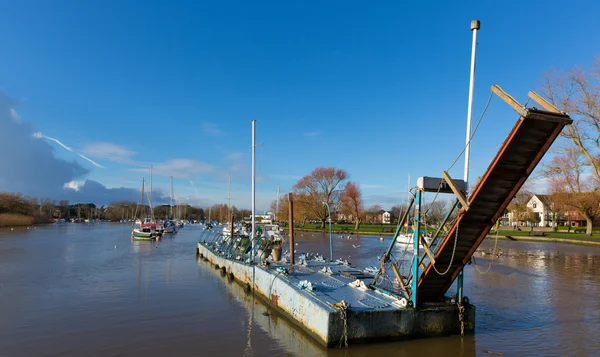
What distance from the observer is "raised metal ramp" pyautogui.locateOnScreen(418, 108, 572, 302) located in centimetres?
755

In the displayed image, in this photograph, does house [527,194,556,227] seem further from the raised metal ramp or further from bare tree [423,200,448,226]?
the raised metal ramp

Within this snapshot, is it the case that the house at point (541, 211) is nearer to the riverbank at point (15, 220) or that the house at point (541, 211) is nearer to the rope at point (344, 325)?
the rope at point (344, 325)

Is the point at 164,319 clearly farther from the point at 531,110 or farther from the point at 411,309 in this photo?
the point at 531,110

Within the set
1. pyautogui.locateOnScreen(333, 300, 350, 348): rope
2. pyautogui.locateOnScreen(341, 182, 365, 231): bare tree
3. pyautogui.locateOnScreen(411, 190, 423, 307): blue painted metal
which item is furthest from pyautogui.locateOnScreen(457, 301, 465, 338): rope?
pyautogui.locateOnScreen(341, 182, 365, 231): bare tree

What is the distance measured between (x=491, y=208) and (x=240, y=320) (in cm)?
782

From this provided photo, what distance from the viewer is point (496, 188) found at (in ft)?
28.7

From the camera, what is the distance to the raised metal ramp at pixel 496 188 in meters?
7.55

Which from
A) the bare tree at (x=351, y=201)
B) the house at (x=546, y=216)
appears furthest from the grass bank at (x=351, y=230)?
the house at (x=546, y=216)

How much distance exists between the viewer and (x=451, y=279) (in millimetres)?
10414

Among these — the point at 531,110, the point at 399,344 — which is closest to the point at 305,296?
the point at 399,344

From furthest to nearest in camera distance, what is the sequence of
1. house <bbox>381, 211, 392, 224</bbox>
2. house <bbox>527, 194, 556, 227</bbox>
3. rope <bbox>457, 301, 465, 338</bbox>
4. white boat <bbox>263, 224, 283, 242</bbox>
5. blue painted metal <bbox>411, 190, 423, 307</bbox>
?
1. house <bbox>381, 211, 392, 224</bbox>
2. house <bbox>527, 194, 556, 227</bbox>
3. white boat <bbox>263, 224, 283, 242</bbox>
4. rope <bbox>457, 301, 465, 338</bbox>
5. blue painted metal <bbox>411, 190, 423, 307</bbox>

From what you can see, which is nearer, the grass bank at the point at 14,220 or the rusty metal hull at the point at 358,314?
the rusty metal hull at the point at 358,314

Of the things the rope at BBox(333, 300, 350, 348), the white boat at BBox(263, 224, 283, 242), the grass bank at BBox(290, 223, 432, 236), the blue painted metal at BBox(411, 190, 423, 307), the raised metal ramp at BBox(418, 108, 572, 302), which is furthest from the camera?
the grass bank at BBox(290, 223, 432, 236)

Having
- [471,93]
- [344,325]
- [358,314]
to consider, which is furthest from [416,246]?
[471,93]
